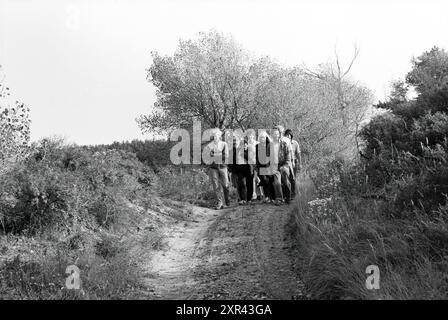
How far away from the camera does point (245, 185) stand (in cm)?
1316

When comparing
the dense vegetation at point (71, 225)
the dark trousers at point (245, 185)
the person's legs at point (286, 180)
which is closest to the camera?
the dense vegetation at point (71, 225)

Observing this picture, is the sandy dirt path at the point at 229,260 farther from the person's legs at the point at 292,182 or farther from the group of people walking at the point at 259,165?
the person's legs at the point at 292,182

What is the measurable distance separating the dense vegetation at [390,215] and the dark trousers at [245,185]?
271cm

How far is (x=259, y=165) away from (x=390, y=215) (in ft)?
18.9

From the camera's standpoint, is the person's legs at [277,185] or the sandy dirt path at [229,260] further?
the person's legs at [277,185]

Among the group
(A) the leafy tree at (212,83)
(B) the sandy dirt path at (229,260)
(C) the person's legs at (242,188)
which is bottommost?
(B) the sandy dirt path at (229,260)

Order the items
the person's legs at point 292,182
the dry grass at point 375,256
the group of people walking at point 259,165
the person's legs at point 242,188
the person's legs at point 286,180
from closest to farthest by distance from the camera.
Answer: the dry grass at point 375,256 → the person's legs at point 286,180 → the group of people walking at point 259,165 → the person's legs at point 292,182 → the person's legs at point 242,188

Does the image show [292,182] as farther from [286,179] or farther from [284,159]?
[284,159]

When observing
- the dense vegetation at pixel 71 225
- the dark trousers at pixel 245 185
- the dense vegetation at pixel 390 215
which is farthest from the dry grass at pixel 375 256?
the dark trousers at pixel 245 185

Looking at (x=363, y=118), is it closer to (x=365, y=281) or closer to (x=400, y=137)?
(x=400, y=137)

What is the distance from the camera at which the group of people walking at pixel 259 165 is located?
480 inches

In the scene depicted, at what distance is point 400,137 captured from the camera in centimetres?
907

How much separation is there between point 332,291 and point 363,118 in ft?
116
